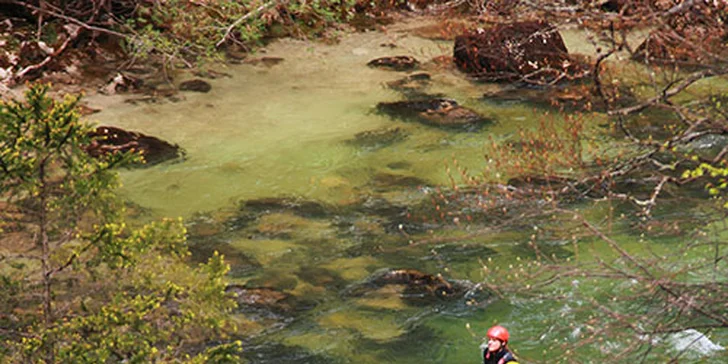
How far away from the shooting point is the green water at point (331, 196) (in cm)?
1158

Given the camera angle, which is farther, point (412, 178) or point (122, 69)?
point (122, 69)

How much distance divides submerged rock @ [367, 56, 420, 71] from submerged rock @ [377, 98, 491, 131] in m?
2.72

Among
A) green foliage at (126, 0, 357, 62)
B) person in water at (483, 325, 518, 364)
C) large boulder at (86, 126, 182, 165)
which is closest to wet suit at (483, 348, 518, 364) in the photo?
person in water at (483, 325, 518, 364)

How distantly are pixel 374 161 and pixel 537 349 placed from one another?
22.6ft

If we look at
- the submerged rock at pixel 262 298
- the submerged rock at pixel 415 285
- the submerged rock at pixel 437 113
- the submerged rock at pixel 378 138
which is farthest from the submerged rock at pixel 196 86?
the submerged rock at pixel 415 285

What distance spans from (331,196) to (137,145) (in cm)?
396

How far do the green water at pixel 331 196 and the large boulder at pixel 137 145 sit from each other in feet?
1.09

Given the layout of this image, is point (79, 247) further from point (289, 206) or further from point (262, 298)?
point (289, 206)

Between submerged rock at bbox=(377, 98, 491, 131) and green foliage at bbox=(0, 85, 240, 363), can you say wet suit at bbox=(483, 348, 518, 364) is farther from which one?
submerged rock at bbox=(377, 98, 491, 131)

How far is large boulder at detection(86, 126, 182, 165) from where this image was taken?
1716cm

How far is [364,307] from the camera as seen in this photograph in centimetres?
1216

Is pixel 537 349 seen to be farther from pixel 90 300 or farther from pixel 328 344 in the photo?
pixel 90 300

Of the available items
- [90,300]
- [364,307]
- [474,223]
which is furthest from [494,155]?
[90,300]

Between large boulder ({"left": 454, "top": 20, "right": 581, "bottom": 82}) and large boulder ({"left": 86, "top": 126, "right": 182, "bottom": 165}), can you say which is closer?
large boulder ({"left": 86, "top": 126, "right": 182, "bottom": 165})
